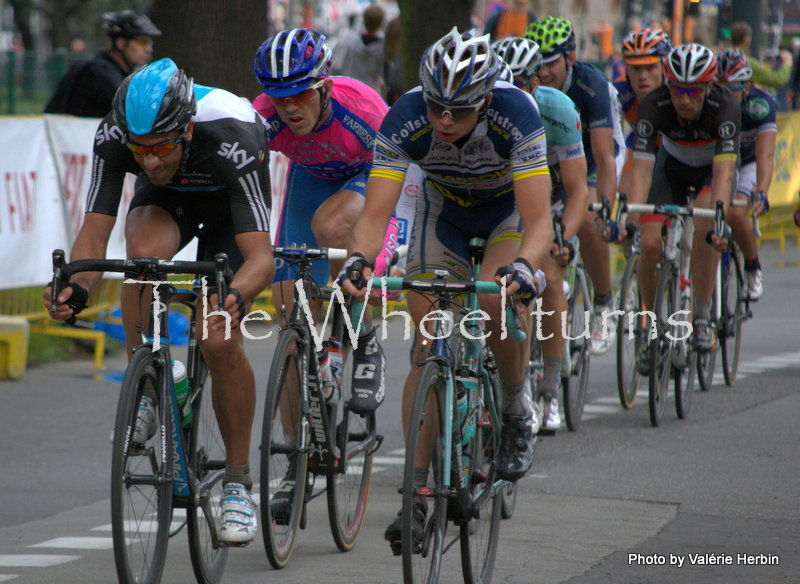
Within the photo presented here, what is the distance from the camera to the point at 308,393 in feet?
17.7

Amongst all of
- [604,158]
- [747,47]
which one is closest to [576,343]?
[604,158]

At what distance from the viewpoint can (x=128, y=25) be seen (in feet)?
34.4

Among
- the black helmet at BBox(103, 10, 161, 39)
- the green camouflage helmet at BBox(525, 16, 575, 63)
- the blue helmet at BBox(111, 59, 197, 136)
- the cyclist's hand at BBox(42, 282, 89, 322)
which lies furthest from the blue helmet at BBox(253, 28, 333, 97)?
the black helmet at BBox(103, 10, 161, 39)

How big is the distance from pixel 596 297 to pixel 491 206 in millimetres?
3344

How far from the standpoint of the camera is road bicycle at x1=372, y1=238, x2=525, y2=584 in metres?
4.53

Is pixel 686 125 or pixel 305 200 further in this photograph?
pixel 686 125

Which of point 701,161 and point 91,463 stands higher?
point 701,161

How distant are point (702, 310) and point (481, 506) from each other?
472cm

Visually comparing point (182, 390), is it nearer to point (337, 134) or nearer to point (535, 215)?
point (535, 215)

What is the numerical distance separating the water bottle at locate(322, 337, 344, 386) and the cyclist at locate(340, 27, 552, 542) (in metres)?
0.48

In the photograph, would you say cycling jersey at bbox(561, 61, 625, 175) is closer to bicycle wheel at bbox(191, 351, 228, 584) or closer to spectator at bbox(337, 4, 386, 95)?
bicycle wheel at bbox(191, 351, 228, 584)

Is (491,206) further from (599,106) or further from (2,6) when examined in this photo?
(2,6)

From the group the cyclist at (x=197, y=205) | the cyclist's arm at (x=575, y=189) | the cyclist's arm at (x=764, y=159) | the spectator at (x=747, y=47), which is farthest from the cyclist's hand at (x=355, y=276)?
the spectator at (x=747, y=47)

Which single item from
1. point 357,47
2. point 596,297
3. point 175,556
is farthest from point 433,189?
point 357,47
